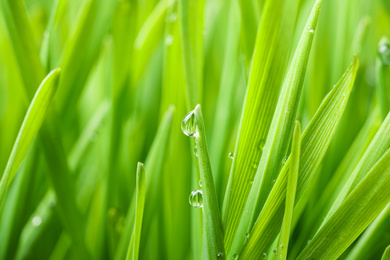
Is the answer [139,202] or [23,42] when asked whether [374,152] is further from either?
[23,42]

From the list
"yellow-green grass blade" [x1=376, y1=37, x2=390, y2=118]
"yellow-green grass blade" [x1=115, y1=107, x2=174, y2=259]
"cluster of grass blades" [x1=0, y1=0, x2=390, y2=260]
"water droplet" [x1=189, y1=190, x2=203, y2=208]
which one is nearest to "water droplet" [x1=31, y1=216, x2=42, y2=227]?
"cluster of grass blades" [x1=0, y1=0, x2=390, y2=260]

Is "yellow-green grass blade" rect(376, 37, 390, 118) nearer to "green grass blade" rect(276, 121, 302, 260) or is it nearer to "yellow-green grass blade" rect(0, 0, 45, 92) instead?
"green grass blade" rect(276, 121, 302, 260)

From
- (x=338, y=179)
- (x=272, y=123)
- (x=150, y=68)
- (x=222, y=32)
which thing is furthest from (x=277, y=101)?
(x=222, y=32)

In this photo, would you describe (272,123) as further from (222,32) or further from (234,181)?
(222,32)

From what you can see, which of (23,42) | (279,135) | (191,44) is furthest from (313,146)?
(23,42)

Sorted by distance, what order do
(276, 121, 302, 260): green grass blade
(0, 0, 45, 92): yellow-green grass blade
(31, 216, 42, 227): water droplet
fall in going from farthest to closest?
(31, 216, 42, 227): water droplet, (0, 0, 45, 92): yellow-green grass blade, (276, 121, 302, 260): green grass blade

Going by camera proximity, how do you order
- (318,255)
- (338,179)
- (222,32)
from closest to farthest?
(318,255)
(338,179)
(222,32)
